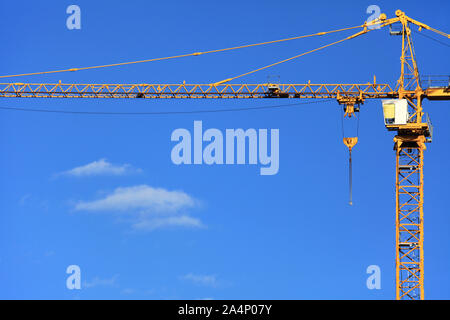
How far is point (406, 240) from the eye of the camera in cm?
13400

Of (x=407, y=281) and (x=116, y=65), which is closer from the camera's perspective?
(x=407, y=281)

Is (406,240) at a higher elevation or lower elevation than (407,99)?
lower

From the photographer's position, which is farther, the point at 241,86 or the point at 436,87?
the point at 241,86
